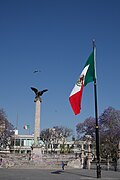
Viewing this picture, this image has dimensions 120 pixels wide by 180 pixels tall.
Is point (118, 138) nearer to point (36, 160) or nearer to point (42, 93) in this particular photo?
point (42, 93)

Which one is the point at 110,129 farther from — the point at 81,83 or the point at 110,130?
the point at 81,83

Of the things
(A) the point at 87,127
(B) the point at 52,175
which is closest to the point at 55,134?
(A) the point at 87,127

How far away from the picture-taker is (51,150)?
10531 cm

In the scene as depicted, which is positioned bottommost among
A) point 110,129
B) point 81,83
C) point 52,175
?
point 52,175

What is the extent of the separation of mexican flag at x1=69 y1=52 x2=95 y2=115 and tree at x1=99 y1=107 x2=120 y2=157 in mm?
45367

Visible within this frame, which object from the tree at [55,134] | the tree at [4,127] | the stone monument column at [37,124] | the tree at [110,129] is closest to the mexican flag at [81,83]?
the stone monument column at [37,124]

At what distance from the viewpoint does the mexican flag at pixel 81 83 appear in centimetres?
1820

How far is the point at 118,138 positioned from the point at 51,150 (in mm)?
47854

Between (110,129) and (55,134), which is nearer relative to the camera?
(110,129)

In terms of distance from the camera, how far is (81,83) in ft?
62.2

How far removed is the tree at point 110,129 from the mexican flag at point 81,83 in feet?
149

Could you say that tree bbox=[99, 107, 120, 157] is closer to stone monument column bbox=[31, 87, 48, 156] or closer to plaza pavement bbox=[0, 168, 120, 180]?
stone monument column bbox=[31, 87, 48, 156]

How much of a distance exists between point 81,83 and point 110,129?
4635cm

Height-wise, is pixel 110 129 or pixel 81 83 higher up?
pixel 81 83
